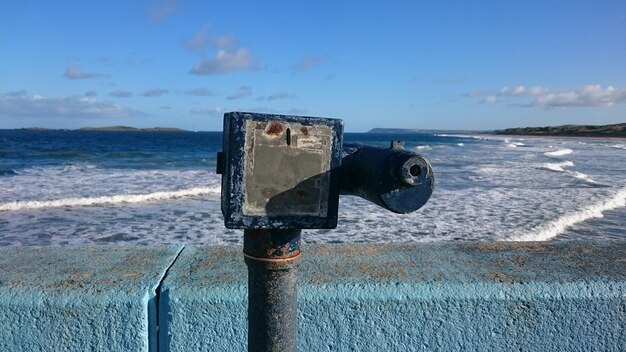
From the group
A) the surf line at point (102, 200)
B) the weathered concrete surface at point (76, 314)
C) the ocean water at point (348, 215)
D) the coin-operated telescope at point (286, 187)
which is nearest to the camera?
the coin-operated telescope at point (286, 187)

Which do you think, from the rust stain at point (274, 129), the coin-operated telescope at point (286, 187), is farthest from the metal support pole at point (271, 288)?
the rust stain at point (274, 129)

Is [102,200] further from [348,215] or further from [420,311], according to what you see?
[420,311]

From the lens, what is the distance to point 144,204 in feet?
33.6

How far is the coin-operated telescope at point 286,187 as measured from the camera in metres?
1.03

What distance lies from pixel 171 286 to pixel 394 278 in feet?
2.02

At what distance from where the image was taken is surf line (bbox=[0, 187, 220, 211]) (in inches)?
395

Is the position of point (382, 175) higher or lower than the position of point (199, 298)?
higher

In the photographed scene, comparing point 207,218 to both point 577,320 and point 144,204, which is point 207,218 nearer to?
point 144,204

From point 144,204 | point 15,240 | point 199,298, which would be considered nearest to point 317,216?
point 199,298

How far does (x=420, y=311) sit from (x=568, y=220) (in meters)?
7.78

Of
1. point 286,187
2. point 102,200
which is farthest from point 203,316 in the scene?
point 102,200

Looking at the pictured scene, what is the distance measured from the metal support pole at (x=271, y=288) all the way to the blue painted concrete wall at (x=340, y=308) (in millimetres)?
300

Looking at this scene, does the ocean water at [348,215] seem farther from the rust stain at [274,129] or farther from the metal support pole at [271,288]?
the rust stain at [274,129]

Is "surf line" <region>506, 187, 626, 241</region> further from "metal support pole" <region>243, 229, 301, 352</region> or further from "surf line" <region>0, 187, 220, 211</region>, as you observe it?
"surf line" <region>0, 187, 220, 211</region>
